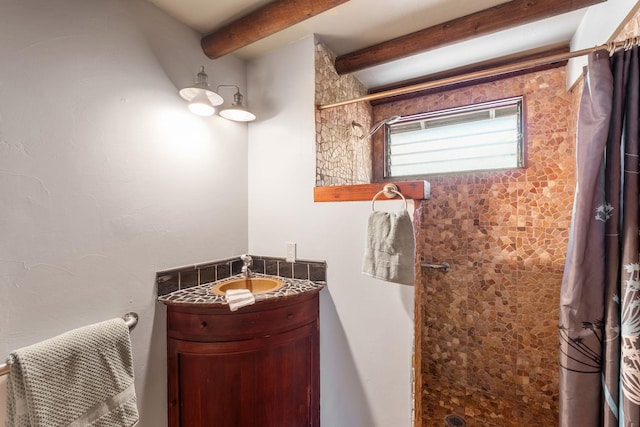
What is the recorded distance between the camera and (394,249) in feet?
4.32

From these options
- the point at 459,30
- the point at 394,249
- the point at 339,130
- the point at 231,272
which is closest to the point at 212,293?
Answer: the point at 231,272

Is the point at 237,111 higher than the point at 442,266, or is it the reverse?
the point at 237,111

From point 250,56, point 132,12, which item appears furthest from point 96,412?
Result: point 250,56

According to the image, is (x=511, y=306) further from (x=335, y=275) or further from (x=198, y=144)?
(x=198, y=144)

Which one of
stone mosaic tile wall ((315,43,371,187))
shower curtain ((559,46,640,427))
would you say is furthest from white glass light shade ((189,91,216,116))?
shower curtain ((559,46,640,427))

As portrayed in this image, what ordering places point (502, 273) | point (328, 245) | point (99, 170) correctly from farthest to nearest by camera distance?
point (502, 273), point (328, 245), point (99, 170)

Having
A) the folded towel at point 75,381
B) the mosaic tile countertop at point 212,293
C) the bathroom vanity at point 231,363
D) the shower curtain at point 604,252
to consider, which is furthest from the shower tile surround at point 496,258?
the folded towel at point 75,381

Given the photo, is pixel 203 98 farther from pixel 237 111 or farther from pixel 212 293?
pixel 212 293

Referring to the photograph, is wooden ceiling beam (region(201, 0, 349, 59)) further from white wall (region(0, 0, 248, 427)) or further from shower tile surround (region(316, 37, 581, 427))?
shower tile surround (region(316, 37, 581, 427))

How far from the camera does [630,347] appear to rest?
37.2 inches

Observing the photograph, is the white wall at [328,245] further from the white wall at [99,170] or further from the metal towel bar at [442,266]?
the metal towel bar at [442,266]

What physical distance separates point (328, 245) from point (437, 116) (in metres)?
1.52

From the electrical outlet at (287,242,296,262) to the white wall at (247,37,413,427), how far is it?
48 mm

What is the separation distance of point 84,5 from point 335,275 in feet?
6.00
